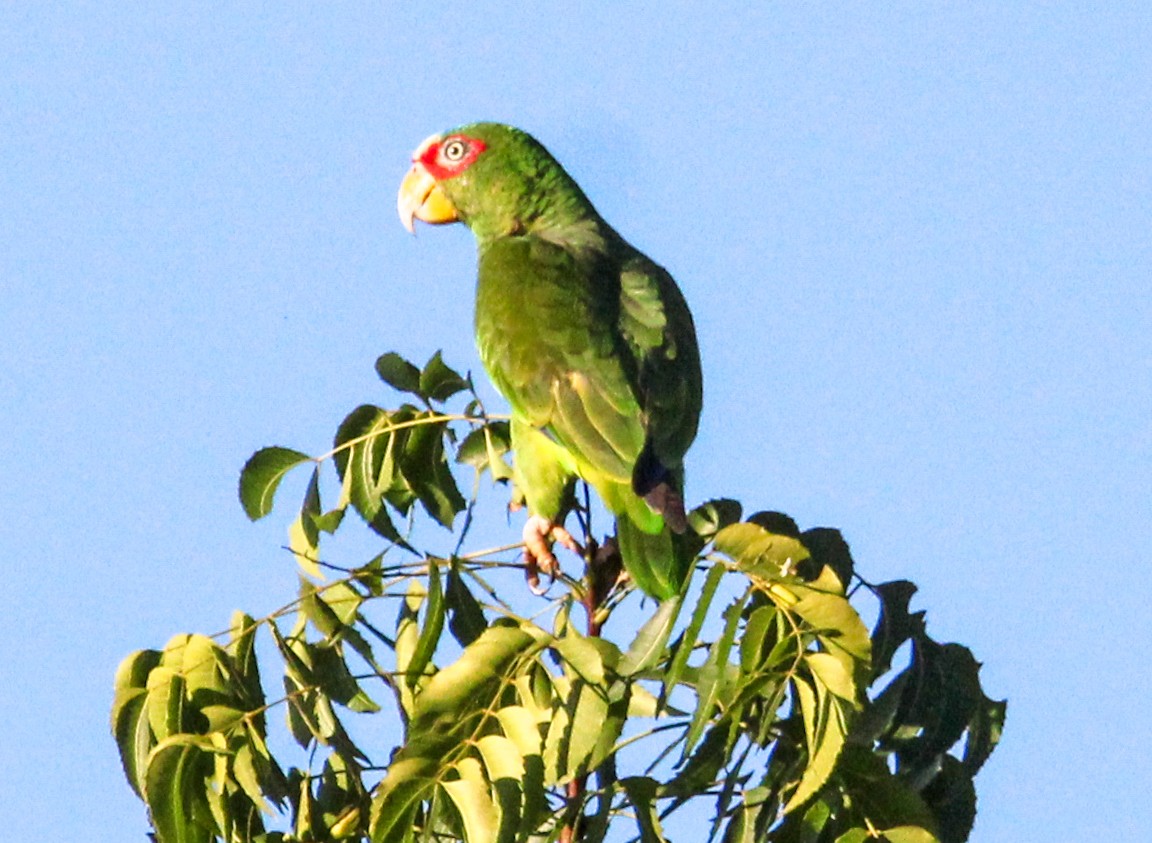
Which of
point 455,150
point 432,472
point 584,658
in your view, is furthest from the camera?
point 455,150

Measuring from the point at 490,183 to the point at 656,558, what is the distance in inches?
68.8

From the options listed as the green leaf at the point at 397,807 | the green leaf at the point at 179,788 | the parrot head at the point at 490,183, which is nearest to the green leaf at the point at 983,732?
the green leaf at the point at 397,807

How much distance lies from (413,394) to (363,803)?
785 mm

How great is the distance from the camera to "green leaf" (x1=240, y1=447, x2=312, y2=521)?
2.70 m

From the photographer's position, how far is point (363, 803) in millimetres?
2258

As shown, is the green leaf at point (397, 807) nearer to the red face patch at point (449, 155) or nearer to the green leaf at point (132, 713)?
the green leaf at point (132, 713)

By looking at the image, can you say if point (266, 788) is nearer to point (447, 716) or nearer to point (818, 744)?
point (447, 716)

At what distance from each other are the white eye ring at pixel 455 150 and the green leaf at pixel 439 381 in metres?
1.59

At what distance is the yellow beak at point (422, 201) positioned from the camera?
4242 mm

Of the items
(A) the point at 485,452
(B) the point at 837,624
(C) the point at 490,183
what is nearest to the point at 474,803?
(B) the point at 837,624

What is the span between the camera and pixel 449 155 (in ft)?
13.9

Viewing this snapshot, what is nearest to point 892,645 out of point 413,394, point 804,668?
point 804,668

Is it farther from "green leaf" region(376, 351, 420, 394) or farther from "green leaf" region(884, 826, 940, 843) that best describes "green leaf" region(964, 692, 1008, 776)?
"green leaf" region(376, 351, 420, 394)

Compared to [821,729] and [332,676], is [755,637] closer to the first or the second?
[821,729]
